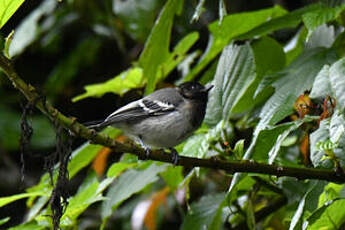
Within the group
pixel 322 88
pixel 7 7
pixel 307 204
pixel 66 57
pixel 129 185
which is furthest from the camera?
pixel 66 57

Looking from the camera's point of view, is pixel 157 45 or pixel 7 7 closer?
→ pixel 7 7

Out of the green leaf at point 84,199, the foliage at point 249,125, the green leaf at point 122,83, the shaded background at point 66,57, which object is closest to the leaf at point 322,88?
the foliage at point 249,125

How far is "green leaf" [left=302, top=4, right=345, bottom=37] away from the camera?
225 centimetres

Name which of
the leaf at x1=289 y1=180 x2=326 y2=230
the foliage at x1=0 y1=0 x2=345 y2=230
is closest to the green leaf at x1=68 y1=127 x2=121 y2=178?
the foliage at x1=0 y1=0 x2=345 y2=230

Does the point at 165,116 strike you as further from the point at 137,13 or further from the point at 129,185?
the point at 137,13

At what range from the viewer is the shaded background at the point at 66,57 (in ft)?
15.1

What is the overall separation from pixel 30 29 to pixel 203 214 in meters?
2.34

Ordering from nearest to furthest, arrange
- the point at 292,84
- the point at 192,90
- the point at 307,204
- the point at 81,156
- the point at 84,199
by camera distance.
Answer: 1. the point at 307,204
2. the point at 292,84
3. the point at 84,199
4. the point at 81,156
5. the point at 192,90

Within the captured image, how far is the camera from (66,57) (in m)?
4.98

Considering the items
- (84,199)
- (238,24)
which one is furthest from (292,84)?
(84,199)

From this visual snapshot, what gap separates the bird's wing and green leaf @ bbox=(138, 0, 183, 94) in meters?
0.26

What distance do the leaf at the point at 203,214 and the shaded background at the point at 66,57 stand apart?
1846 millimetres

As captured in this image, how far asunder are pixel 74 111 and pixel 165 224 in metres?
1.33

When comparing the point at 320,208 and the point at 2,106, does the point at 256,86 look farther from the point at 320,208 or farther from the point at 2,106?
the point at 2,106
